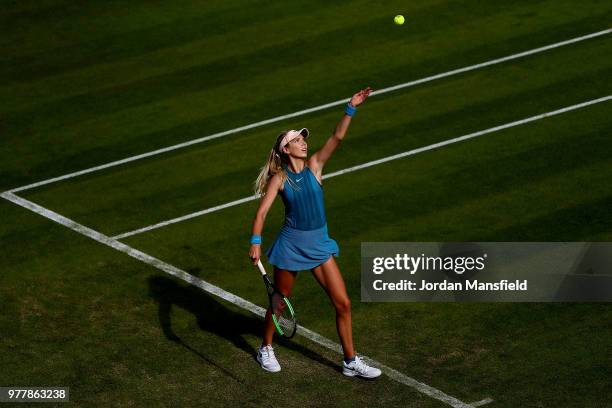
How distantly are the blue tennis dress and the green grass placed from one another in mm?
1291

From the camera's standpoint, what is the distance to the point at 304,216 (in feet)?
41.6

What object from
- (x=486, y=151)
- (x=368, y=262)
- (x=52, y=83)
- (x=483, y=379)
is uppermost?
(x=52, y=83)

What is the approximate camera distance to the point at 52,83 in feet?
76.9

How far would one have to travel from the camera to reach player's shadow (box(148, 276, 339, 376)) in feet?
44.9

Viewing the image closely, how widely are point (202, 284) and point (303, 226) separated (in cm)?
308

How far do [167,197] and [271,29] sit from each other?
301 inches

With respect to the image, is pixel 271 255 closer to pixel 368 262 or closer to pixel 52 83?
pixel 368 262

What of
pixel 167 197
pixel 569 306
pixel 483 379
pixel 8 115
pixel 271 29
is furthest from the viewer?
pixel 271 29

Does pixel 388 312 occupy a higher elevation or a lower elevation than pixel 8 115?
lower

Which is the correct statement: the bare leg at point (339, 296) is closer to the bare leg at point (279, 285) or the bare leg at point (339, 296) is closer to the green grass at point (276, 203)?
the bare leg at point (279, 285)

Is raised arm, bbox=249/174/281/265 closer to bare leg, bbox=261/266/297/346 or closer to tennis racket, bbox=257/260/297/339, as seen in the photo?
tennis racket, bbox=257/260/297/339

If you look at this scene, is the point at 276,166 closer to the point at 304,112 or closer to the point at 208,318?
the point at 208,318

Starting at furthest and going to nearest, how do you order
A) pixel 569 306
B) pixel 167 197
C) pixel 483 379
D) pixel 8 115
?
pixel 8 115 → pixel 167 197 → pixel 569 306 → pixel 483 379

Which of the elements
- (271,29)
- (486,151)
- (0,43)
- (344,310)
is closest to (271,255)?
(344,310)
